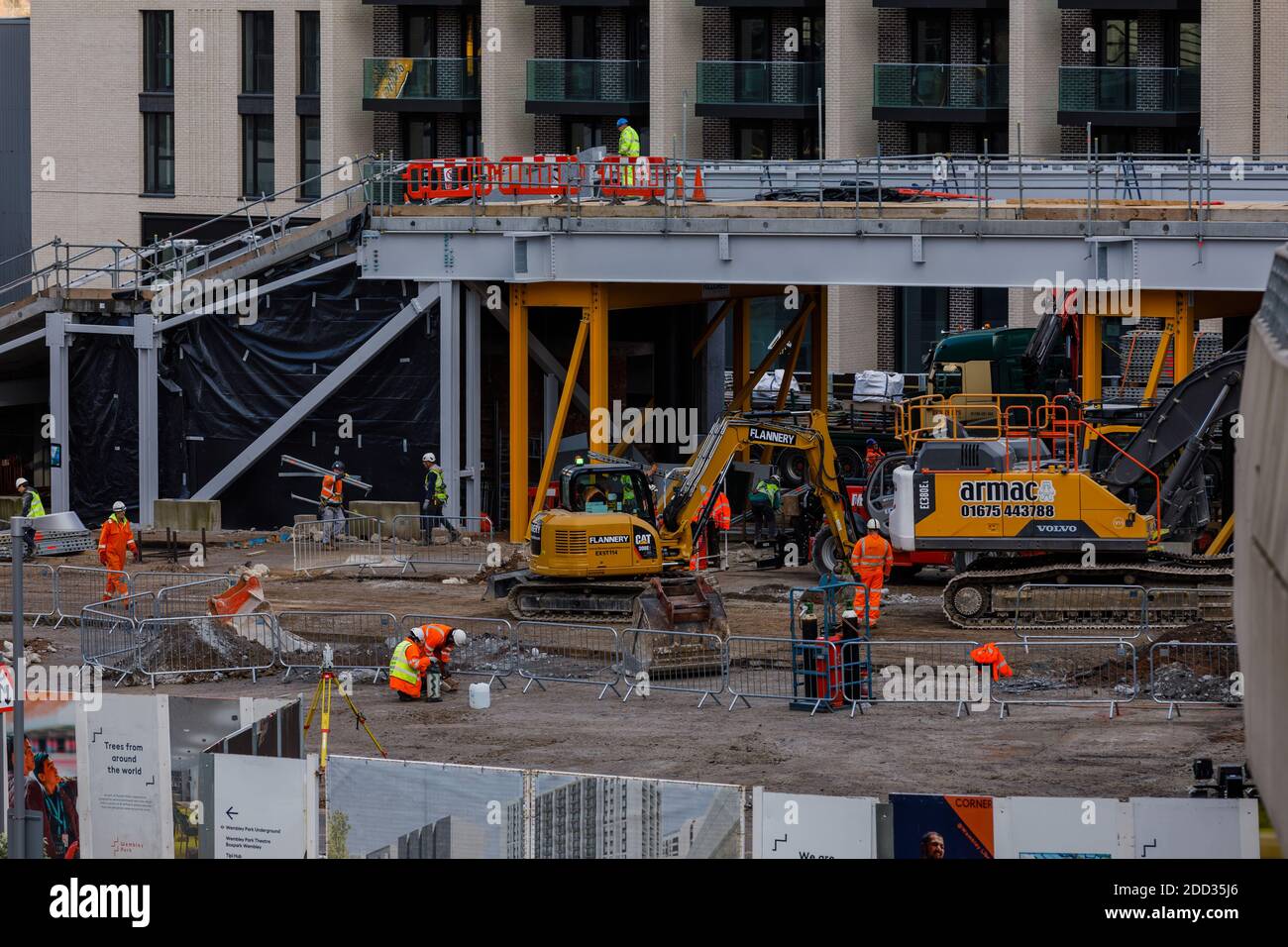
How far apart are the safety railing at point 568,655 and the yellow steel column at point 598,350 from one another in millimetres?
8468

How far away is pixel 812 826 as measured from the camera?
14445 millimetres

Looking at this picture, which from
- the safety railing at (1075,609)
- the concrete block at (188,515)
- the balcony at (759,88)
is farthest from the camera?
the balcony at (759,88)

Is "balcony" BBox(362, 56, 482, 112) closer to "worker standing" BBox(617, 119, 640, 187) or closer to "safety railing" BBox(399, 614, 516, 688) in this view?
"worker standing" BBox(617, 119, 640, 187)

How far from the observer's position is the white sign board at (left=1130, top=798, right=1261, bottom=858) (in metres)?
13.7

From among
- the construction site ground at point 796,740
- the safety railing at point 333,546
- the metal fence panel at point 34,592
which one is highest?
the safety railing at point 333,546

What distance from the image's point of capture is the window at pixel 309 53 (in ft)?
200

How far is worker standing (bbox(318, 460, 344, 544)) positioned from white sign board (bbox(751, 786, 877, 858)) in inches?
888

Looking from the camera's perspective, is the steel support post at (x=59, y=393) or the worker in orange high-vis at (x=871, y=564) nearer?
the worker in orange high-vis at (x=871, y=564)

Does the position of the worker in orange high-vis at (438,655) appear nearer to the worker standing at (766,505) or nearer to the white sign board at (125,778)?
the white sign board at (125,778)

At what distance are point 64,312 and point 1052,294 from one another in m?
19.3

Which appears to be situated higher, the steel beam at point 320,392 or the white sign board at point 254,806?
the steel beam at point 320,392

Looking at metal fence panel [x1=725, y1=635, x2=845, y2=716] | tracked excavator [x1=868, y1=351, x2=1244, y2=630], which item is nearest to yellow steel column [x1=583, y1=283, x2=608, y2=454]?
tracked excavator [x1=868, y1=351, x2=1244, y2=630]

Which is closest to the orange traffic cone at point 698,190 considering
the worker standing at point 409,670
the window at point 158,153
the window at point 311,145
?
the worker standing at point 409,670
